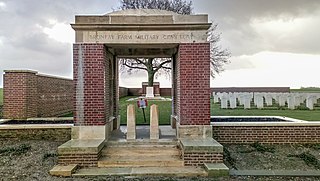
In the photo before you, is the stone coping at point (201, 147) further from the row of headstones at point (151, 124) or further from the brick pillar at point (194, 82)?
the row of headstones at point (151, 124)

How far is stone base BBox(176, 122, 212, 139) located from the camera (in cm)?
789

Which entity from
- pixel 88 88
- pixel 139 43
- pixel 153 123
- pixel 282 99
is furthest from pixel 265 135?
pixel 282 99

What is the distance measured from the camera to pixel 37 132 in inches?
363

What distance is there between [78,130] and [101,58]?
80.7 inches

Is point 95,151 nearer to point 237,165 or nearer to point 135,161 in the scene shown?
point 135,161

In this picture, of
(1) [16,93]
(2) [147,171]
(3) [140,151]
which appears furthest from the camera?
(1) [16,93]

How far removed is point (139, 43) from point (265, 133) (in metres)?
4.70

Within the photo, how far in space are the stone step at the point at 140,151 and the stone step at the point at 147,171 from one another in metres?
0.64

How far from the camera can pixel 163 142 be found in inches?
305

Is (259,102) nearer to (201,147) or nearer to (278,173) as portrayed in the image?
(278,173)

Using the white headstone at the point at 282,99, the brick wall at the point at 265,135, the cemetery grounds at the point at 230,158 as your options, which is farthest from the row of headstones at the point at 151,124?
the white headstone at the point at 282,99

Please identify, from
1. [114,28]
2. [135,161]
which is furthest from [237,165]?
[114,28]

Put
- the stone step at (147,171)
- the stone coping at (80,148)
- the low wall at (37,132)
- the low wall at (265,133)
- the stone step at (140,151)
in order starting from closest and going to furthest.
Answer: the stone step at (147,171) < the stone coping at (80,148) < the stone step at (140,151) < the low wall at (265,133) < the low wall at (37,132)

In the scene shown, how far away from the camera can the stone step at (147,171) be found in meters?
6.36
